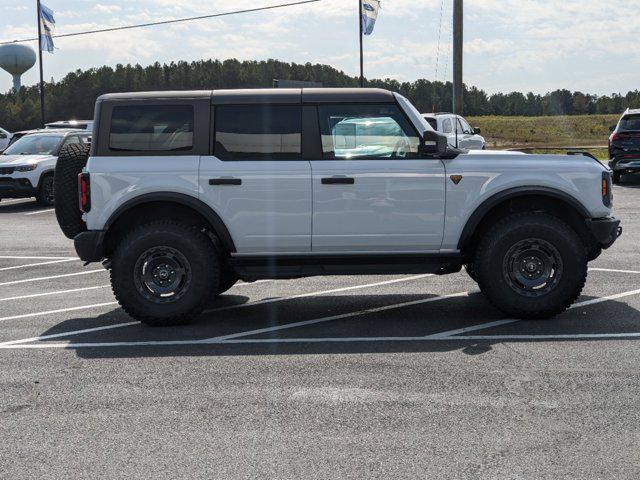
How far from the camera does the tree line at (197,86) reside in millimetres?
95375

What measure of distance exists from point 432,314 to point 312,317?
1.10 m

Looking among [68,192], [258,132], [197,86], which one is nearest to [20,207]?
[68,192]

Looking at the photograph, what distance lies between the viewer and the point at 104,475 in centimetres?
437

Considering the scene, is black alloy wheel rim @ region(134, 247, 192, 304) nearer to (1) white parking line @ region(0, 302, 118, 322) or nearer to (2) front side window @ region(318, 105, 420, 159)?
(1) white parking line @ region(0, 302, 118, 322)

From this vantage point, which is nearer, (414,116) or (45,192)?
(414,116)

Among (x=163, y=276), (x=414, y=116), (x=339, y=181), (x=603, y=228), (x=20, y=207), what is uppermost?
(x=414, y=116)

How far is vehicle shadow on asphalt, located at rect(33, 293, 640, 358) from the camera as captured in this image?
7.02 meters

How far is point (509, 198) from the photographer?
310 inches

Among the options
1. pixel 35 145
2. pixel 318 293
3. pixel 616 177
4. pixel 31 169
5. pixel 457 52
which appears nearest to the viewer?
pixel 318 293

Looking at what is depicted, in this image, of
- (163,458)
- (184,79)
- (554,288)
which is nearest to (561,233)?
(554,288)

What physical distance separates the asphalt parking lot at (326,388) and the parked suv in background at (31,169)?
10724 millimetres

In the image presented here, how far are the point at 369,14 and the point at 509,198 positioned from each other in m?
32.7

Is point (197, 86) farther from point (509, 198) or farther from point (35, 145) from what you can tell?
point (509, 198)

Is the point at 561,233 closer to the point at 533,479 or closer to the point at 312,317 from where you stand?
the point at 312,317
